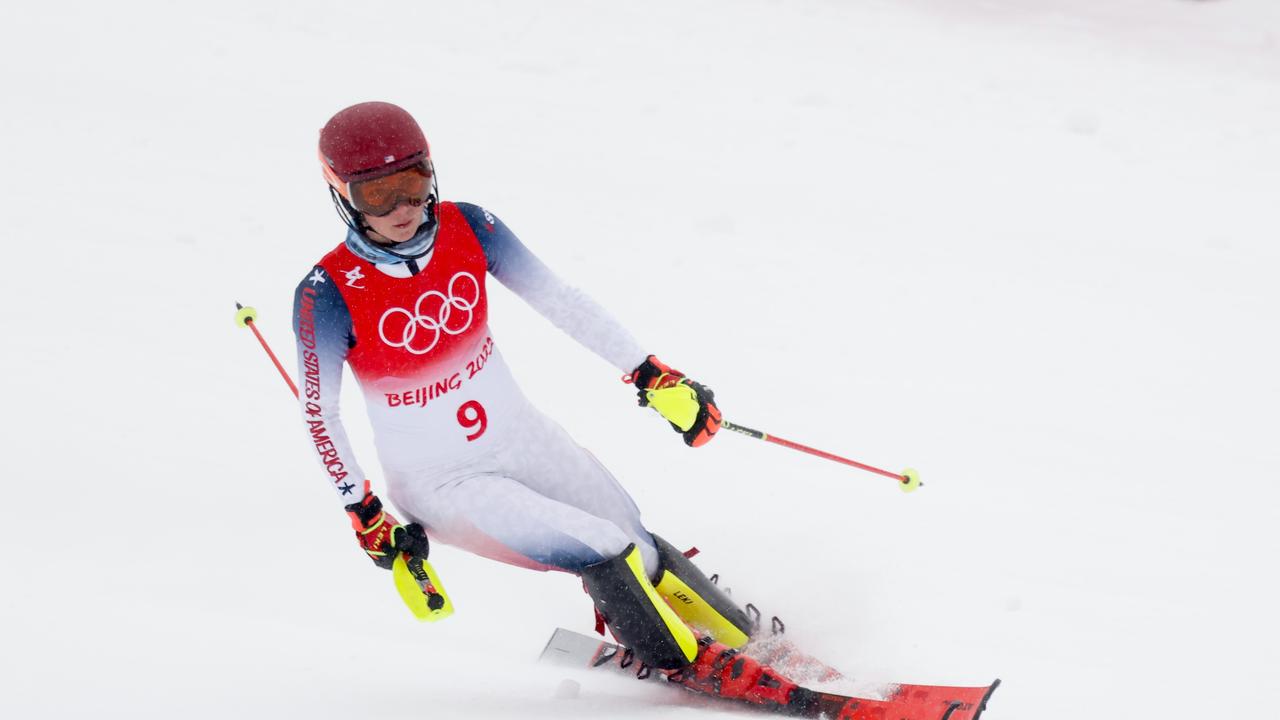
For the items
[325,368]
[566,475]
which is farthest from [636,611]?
[325,368]

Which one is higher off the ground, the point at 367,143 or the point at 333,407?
the point at 367,143

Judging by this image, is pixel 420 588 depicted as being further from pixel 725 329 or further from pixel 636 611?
pixel 725 329

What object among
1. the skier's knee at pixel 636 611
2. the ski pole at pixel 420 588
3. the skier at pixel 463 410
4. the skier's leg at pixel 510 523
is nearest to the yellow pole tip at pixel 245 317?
the skier at pixel 463 410

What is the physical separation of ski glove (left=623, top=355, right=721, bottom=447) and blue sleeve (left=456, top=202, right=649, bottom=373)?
6 cm

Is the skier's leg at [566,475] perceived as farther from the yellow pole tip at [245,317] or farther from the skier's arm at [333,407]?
the yellow pole tip at [245,317]

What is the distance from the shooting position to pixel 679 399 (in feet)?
11.0

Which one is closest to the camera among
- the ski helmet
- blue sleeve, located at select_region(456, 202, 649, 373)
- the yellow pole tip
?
the ski helmet

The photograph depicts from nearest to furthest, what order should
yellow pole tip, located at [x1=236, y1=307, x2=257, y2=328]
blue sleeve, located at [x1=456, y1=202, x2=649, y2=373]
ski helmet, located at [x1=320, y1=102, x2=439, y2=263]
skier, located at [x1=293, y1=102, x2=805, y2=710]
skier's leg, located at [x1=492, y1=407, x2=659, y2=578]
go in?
1. ski helmet, located at [x1=320, y1=102, x2=439, y2=263]
2. skier, located at [x1=293, y1=102, x2=805, y2=710]
3. blue sleeve, located at [x1=456, y1=202, x2=649, y2=373]
4. skier's leg, located at [x1=492, y1=407, x2=659, y2=578]
5. yellow pole tip, located at [x1=236, y1=307, x2=257, y2=328]

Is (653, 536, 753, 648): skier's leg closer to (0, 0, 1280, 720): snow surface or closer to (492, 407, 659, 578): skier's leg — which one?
(492, 407, 659, 578): skier's leg

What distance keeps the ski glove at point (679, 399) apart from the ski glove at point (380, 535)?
0.82 meters

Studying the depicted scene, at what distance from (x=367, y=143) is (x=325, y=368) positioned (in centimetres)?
66

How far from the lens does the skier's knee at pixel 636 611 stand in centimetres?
315

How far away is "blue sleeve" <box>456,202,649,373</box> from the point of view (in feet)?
10.9

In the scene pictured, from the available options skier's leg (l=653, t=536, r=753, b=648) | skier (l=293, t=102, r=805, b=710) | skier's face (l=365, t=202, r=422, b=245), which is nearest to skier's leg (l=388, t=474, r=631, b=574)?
skier (l=293, t=102, r=805, b=710)
